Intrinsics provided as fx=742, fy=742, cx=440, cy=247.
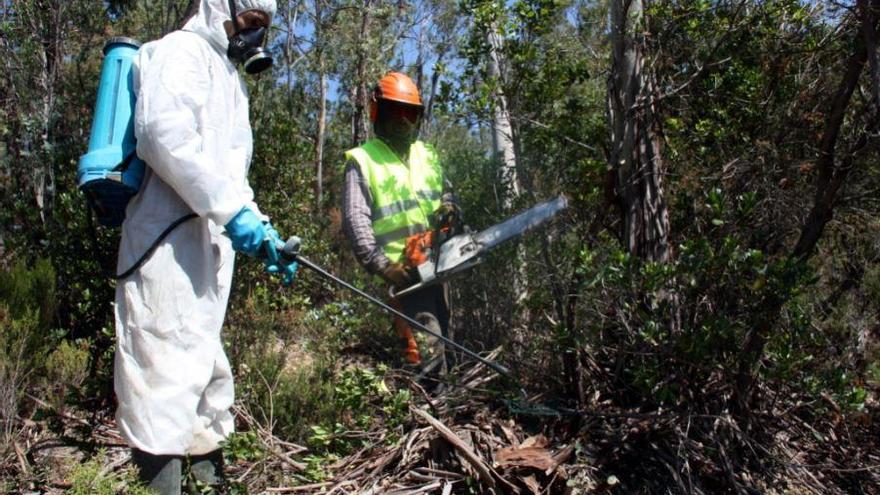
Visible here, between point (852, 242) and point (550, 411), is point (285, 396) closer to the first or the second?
point (550, 411)

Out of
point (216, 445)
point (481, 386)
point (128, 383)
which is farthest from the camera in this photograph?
point (481, 386)

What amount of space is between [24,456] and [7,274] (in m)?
1.44

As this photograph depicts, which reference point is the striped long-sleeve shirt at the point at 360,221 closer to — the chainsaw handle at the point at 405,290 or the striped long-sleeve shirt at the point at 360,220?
the striped long-sleeve shirt at the point at 360,220

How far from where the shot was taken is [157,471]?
2555 mm

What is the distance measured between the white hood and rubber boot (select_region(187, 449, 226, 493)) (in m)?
1.56

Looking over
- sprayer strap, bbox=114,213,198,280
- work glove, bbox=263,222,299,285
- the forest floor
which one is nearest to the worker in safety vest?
the forest floor

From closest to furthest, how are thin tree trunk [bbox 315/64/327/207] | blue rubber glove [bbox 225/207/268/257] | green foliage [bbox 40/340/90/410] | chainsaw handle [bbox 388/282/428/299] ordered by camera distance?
blue rubber glove [bbox 225/207/268/257], green foliage [bbox 40/340/90/410], chainsaw handle [bbox 388/282/428/299], thin tree trunk [bbox 315/64/327/207]

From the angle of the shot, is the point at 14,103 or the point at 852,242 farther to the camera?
the point at 14,103

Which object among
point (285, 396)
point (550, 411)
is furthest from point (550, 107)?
point (285, 396)

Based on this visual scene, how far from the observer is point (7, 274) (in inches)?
157

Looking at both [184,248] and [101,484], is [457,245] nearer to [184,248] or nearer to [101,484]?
[184,248]

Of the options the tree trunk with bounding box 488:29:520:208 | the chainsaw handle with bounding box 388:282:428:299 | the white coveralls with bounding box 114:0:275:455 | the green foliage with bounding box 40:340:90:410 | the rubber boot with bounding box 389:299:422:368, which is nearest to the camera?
the white coveralls with bounding box 114:0:275:455

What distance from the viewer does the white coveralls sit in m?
2.52

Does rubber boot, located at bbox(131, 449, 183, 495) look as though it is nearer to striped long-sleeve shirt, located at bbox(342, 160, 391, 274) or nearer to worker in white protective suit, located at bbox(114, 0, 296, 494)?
worker in white protective suit, located at bbox(114, 0, 296, 494)
